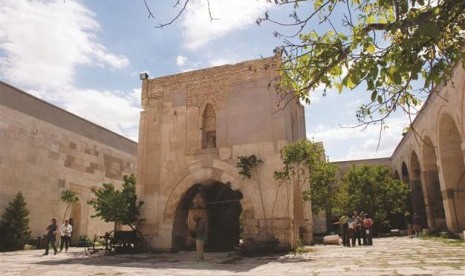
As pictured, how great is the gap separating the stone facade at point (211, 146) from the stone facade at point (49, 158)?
5194mm

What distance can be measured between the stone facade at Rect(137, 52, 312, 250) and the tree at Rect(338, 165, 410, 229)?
29.7 feet

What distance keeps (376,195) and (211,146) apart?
1295cm

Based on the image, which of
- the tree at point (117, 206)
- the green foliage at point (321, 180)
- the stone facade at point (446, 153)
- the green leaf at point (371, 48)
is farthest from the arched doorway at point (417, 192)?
the green leaf at point (371, 48)

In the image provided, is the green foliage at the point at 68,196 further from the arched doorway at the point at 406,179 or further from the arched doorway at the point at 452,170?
the arched doorway at the point at 406,179

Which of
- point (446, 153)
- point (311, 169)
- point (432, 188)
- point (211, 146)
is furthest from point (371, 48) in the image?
point (432, 188)

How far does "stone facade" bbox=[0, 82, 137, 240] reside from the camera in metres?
14.7

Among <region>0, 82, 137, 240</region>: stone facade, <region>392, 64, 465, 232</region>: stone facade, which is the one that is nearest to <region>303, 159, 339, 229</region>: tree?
<region>392, 64, 465, 232</region>: stone facade

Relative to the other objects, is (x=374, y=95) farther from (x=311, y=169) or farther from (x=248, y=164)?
(x=311, y=169)

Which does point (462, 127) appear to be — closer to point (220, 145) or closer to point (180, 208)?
point (220, 145)

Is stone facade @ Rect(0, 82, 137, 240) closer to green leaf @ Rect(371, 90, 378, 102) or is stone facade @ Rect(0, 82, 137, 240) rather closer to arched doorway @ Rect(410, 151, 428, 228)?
green leaf @ Rect(371, 90, 378, 102)

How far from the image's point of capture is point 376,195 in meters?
22.6

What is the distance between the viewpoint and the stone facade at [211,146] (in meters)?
12.0

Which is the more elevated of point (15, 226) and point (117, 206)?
point (117, 206)

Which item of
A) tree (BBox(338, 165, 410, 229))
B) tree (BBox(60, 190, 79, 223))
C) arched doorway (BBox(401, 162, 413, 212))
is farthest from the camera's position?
arched doorway (BBox(401, 162, 413, 212))
